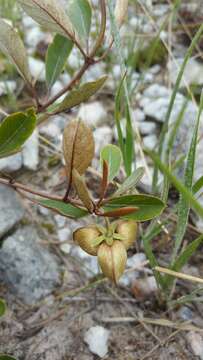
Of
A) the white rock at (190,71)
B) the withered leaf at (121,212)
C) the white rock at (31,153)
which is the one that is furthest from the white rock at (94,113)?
the withered leaf at (121,212)

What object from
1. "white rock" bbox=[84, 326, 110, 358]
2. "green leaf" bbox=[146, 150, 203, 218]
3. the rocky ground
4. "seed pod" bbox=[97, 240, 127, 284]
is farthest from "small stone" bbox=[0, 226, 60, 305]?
"green leaf" bbox=[146, 150, 203, 218]

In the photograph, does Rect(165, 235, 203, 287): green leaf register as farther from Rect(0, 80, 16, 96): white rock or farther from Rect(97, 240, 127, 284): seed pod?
Rect(0, 80, 16, 96): white rock

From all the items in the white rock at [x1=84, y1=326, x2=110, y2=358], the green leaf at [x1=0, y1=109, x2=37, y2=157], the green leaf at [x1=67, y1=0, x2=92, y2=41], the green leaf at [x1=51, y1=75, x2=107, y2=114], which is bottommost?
the white rock at [x1=84, y1=326, x2=110, y2=358]

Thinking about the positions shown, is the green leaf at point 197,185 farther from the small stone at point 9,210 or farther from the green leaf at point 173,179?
the small stone at point 9,210

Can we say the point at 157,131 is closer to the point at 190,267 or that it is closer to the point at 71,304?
the point at 190,267

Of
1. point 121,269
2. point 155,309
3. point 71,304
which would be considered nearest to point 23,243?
point 71,304

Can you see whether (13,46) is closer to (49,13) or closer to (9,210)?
(49,13)

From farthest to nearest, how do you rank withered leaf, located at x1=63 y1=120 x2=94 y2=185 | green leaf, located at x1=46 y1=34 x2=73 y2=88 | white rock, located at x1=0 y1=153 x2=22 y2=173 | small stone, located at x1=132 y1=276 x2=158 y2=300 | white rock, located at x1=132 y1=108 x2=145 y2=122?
white rock, located at x1=132 y1=108 x2=145 y2=122 < white rock, located at x1=0 y1=153 x2=22 y2=173 < small stone, located at x1=132 y1=276 x2=158 y2=300 < green leaf, located at x1=46 y1=34 x2=73 y2=88 < withered leaf, located at x1=63 y1=120 x2=94 y2=185
